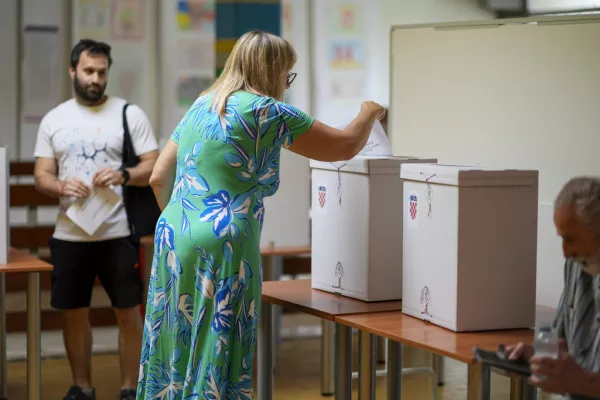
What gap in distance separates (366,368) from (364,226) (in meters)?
0.42

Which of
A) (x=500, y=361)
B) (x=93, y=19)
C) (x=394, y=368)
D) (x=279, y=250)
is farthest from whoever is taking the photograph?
(x=93, y=19)

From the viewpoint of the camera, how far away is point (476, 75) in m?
3.93

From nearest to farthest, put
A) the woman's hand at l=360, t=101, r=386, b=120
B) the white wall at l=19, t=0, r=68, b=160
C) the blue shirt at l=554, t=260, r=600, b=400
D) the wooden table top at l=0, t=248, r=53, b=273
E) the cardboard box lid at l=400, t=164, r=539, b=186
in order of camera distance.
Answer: the blue shirt at l=554, t=260, r=600, b=400, the cardboard box lid at l=400, t=164, r=539, b=186, the woman's hand at l=360, t=101, r=386, b=120, the wooden table top at l=0, t=248, r=53, b=273, the white wall at l=19, t=0, r=68, b=160

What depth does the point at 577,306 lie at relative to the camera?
7.07ft

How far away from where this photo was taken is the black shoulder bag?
4406 mm

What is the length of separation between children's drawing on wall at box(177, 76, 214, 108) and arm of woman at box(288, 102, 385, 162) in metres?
3.05

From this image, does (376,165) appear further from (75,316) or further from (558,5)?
(75,316)

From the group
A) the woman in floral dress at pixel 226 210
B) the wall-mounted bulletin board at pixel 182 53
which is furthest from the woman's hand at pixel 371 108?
the wall-mounted bulletin board at pixel 182 53

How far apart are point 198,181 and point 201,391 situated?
1.92ft

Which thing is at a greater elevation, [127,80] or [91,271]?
[127,80]

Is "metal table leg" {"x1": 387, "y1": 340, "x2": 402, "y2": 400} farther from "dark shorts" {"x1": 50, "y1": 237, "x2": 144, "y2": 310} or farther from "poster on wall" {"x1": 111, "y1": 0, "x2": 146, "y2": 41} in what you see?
"poster on wall" {"x1": 111, "y1": 0, "x2": 146, "y2": 41}

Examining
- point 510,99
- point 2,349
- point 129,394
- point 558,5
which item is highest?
point 558,5

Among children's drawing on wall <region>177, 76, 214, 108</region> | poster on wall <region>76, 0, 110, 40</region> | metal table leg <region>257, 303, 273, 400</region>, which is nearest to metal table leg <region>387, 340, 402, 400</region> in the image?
metal table leg <region>257, 303, 273, 400</region>

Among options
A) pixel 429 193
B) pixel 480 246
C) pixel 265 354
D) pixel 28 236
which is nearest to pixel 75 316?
pixel 28 236
